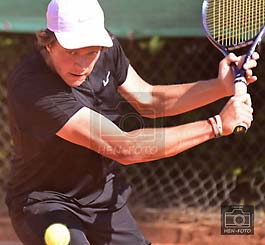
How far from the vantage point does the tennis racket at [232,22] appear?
372cm

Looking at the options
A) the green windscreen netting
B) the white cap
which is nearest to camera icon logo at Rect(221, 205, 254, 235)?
the green windscreen netting

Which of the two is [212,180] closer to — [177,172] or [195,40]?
[177,172]

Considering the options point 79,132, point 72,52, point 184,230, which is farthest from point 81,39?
point 184,230

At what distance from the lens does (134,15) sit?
16.5ft

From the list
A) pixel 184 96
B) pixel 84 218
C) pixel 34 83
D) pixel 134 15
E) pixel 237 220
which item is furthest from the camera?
pixel 237 220

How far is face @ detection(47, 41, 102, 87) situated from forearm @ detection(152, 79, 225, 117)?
55cm

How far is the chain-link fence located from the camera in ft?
18.1

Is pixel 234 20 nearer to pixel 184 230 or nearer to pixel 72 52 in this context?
pixel 72 52

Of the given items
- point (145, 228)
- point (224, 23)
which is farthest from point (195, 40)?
point (224, 23)

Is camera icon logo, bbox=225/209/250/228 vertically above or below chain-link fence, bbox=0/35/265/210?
below

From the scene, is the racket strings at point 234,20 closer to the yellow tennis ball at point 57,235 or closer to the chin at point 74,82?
the chin at point 74,82

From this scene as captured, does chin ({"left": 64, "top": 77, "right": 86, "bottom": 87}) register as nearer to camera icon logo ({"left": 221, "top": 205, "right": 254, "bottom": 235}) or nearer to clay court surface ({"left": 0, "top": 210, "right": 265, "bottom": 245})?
clay court surface ({"left": 0, "top": 210, "right": 265, "bottom": 245})

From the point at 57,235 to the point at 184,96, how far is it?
0.84 m

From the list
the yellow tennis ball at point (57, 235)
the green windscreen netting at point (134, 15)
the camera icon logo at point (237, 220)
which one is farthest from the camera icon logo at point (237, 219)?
the yellow tennis ball at point (57, 235)
